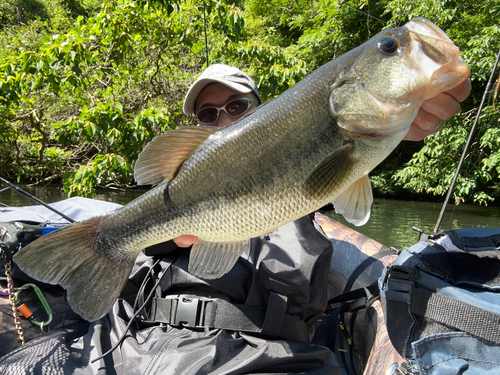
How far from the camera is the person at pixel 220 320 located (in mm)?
1562

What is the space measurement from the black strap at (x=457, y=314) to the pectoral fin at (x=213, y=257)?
0.76m

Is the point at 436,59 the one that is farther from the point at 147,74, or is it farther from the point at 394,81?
the point at 147,74

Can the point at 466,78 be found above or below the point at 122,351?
above

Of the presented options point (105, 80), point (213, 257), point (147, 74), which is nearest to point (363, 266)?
point (213, 257)

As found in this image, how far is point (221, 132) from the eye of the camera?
1.48 m

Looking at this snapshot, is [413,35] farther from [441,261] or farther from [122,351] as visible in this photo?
[122,351]

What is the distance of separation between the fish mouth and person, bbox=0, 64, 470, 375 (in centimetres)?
17

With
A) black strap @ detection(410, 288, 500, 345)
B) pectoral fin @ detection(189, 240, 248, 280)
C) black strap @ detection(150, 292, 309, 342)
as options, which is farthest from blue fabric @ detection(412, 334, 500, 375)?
pectoral fin @ detection(189, 240, 248, 280)

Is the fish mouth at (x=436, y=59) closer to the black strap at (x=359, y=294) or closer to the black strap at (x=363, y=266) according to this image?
the black strap at (x=359, y=294)

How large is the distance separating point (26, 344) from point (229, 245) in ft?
4.17

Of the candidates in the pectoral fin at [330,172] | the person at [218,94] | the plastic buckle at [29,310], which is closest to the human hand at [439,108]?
the pectoral fin at [330,172]

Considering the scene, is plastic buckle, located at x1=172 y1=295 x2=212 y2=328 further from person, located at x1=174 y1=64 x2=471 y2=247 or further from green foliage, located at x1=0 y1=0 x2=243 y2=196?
green foliage, located at x1=0 y1=0 x2=243 y2=196

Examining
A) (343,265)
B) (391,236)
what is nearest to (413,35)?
(343,265)

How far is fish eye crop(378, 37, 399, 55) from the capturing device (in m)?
1.33
